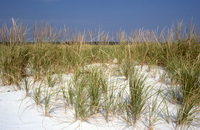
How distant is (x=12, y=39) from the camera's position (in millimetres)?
3535

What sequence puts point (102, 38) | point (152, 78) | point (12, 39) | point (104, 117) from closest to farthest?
point (104, 117) < point (152, 78) < point (12, 39) < point (102, 38)

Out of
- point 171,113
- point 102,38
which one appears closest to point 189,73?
point 171,113

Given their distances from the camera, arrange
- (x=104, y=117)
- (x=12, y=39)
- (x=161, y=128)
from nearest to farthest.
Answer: (x=161, y=128), (x=104, y=117), (x=12, y=39)

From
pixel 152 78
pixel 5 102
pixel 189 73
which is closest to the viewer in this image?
pixel 189 73

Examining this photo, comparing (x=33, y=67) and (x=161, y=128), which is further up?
(x=33, y=67)

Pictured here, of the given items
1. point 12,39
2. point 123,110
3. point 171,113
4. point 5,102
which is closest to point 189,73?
point 171,113

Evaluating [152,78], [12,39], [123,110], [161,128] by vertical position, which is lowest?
[161,128]

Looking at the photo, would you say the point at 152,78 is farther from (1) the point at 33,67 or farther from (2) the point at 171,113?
(1) the point at 33,67

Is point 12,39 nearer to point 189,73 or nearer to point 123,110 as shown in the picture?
point 123,110

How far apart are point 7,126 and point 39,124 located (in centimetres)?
32

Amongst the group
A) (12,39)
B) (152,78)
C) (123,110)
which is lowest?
(123,110)

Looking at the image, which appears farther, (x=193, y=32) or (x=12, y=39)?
(x=193, y=32)

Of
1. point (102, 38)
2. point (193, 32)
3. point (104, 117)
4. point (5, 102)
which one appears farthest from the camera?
point (102, 38)

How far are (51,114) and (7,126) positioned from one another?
17.3 inches
